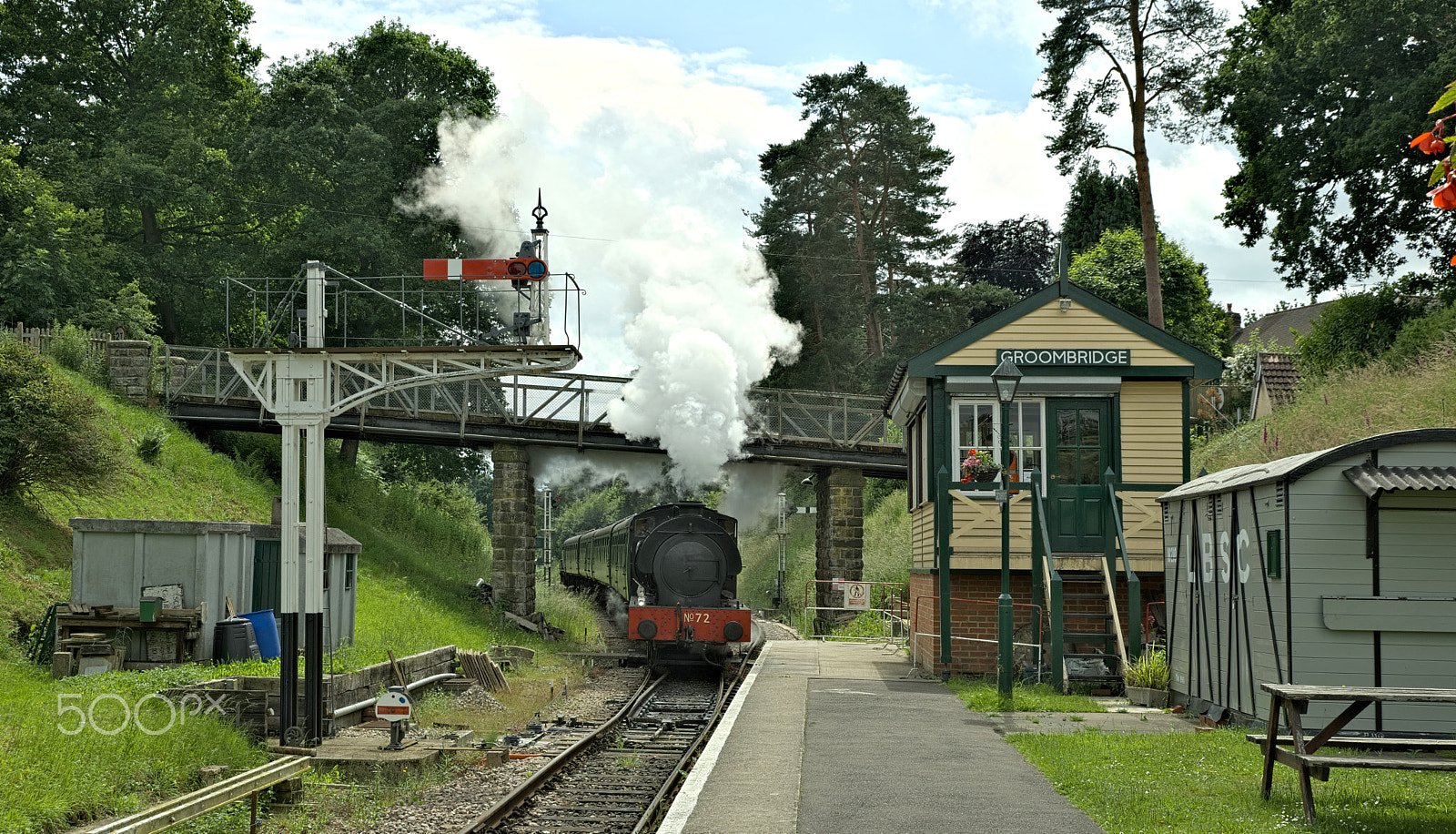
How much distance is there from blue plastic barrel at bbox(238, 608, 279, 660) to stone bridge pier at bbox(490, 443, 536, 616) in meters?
11.9

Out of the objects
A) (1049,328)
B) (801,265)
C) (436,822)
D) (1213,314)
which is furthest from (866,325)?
(436,822)

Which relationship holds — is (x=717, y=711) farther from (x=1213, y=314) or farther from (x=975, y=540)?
(x=1213, y=314)

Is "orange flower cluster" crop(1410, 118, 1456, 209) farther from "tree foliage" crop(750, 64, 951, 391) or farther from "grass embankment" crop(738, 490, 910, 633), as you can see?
"tree foliage" crop(750, 64, 951, 391)

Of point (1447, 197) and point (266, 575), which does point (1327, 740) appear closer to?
point (1447, 197)

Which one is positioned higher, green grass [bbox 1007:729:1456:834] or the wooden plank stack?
green grass [bbox 1007:729:1456:834]

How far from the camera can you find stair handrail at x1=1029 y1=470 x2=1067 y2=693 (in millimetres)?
14727

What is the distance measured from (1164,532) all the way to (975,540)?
3.30m

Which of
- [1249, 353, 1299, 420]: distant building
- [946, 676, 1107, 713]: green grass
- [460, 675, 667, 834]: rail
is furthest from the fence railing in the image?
[1249, 353, 1299, 420]: distant building

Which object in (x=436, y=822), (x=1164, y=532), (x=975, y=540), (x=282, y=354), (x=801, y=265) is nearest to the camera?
(x=436, y=822)

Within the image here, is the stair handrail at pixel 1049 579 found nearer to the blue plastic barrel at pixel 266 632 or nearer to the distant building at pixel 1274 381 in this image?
the blue plastic barrel at pixel 266 632

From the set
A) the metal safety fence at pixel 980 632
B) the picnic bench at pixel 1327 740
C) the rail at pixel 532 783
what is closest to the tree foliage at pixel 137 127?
the rail at pixel 532 783

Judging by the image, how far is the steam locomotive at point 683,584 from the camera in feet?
65.9

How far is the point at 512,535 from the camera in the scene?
27797mm

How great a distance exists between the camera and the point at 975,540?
652 inches
